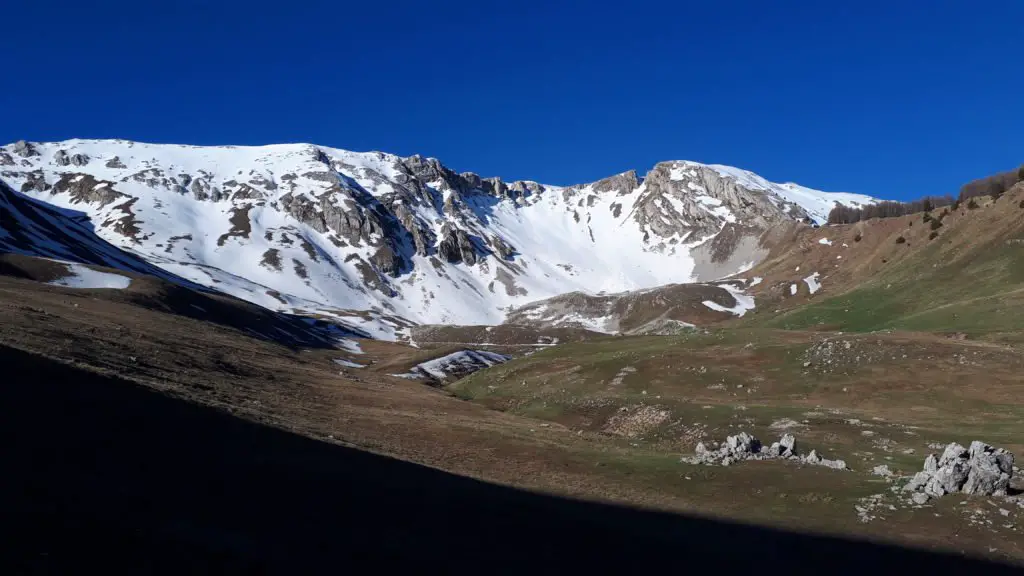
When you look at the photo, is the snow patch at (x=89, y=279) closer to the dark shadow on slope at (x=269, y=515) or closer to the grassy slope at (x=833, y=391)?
the grassy slope at (x=833, y=391)

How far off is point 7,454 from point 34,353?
17.5 metres

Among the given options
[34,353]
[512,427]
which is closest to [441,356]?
[512,427]

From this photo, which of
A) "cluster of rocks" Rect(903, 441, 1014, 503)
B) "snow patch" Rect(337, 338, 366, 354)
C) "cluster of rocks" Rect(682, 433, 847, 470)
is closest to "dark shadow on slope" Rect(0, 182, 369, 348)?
"snow patch" Rect(337, 338, 366, 354)

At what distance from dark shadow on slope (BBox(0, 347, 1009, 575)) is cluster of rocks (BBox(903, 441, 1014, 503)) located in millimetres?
6078

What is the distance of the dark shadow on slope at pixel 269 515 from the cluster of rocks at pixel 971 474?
19.9ft

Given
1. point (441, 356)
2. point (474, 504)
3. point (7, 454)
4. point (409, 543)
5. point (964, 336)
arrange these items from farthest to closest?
point (441, 356) < point (964, 336) < point (474, 504) < point (409, 543) < point (7, 454)

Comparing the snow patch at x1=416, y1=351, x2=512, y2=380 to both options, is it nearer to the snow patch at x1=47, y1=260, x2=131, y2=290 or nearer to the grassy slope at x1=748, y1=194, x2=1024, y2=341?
the grassy slope at x1=748, y1=194, x2=1024, y2=341

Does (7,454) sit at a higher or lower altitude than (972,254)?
lower

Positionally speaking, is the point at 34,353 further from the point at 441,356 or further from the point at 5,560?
the point at 441,356

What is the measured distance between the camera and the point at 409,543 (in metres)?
19.0

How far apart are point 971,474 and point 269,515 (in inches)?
984

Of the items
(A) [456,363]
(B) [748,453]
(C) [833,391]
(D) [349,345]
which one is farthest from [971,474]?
(D) [349,345]

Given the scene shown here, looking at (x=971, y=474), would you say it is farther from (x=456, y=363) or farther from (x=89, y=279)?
(x=89, y=279)

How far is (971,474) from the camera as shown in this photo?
83.0ft
